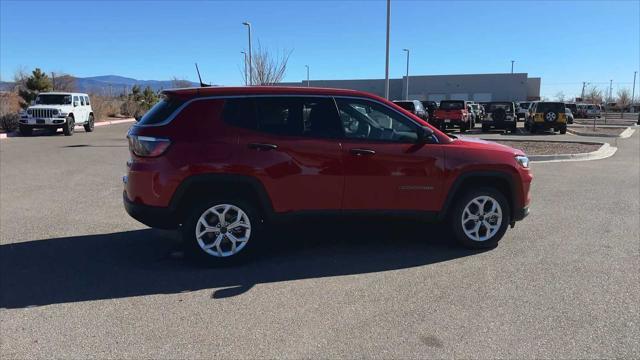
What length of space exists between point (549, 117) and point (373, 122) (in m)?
24.8

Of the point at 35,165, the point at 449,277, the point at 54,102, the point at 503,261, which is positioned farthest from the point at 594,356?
the point at 54,102

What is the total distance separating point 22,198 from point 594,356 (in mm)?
8425

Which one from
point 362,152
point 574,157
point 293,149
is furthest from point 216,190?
point 574,157

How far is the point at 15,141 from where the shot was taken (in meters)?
19.9

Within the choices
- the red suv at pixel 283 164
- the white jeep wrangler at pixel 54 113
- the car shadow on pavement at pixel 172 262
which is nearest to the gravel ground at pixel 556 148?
the car shadow on pavement at pixel 172 262

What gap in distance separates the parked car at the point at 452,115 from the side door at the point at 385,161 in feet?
72.2

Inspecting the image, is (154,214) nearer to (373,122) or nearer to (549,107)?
(373,122)

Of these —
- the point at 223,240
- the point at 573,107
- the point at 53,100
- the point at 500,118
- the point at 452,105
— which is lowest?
the point at 223,240

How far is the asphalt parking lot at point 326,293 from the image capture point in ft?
11.5

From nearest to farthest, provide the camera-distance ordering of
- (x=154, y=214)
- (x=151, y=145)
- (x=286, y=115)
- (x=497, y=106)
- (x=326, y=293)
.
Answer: (x=326, y=293) → (x=151, y=145) → (x=154, y=214) → (x=286, y=115) → (x=497, y=106)

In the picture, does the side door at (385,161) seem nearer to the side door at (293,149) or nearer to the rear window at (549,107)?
the side door at (293,149)

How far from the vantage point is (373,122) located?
5309 millimetres

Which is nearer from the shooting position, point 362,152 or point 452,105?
point 362,152

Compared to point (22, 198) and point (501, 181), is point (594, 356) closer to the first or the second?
point (501, 181)
